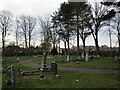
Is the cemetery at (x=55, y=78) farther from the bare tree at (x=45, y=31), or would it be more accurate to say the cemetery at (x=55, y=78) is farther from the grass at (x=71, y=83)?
the bare tree at (x=45, y=31)

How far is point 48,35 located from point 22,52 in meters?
11.6

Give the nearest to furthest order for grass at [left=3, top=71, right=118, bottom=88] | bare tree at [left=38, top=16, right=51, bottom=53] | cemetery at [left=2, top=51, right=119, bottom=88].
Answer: grass at [left=3, top=71, right=118, bottom=88], cemetery at [left=2, top=51, right=119, bottom=88], bare tree at [left=38, top=16, right=51, bottom=53]

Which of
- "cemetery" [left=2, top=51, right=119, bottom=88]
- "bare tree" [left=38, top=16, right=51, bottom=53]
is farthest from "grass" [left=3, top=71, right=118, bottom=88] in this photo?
"bare tree" [left=38, top=16, right=51, bottom=53]

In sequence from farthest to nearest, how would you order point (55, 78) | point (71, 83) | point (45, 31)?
point (45, 31) → point (55, 78) → point (71, 83)

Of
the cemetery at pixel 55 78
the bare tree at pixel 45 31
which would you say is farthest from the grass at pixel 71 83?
the bare tree at pixel 45 31

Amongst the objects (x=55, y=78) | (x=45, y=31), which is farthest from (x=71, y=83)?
A: (x=45, y=31)

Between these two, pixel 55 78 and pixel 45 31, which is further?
pixel 45 31

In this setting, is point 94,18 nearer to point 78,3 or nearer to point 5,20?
point 78,3

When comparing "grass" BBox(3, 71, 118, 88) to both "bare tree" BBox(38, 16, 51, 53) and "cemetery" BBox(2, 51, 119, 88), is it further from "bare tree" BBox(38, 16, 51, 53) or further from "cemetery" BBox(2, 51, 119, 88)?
"bare tree" BBox(38, 16, 51, 53)

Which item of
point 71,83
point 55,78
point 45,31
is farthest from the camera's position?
point 45,31

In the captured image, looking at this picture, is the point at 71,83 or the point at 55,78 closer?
the point at 71,83

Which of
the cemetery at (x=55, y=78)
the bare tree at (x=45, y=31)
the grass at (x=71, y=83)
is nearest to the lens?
the grass at (x=71, y=83)

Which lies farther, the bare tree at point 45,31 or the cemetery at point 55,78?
the bare tree at point 45,31

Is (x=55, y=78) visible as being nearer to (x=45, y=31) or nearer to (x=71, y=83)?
(x=71, y=83)
